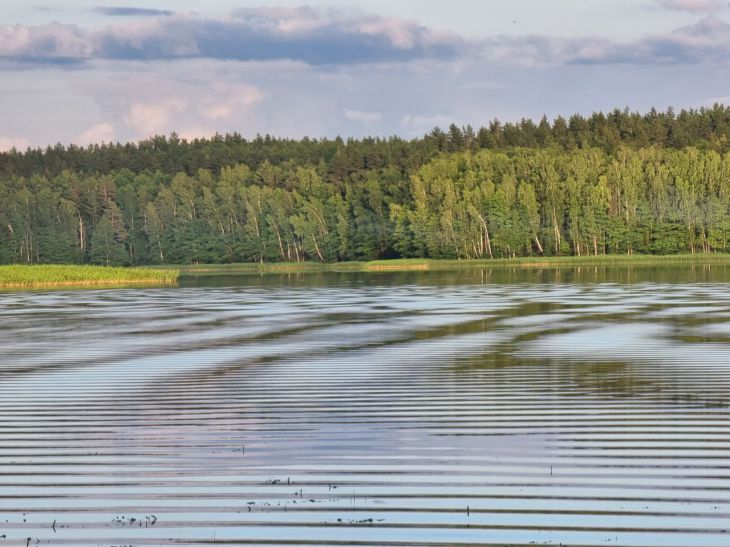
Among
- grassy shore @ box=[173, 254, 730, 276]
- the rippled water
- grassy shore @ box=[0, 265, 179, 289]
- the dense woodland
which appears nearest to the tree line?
the dense woodland

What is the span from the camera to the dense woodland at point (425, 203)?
136500 millimetres

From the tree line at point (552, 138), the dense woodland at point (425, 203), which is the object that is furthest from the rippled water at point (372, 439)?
the tree line at point (552, 138)

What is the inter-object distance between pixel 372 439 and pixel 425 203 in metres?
128

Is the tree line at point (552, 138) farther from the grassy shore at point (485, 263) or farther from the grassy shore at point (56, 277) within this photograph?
the grassy shore at point (56, 277)

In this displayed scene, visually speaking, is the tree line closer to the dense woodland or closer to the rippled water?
the dense woodland

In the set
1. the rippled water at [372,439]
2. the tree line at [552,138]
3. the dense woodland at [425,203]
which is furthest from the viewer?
the tree line at [552,138]

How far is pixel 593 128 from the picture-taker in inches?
7480

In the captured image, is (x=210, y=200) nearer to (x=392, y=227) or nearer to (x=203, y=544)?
(x=392, y=227)

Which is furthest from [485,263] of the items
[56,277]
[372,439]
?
[372,439]

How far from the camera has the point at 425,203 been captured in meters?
141

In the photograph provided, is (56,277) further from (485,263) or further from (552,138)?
(552,138)

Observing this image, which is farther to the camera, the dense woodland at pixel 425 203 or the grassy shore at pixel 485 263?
the dense woodland at pixel 425 203

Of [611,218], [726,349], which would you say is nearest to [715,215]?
[611,218]

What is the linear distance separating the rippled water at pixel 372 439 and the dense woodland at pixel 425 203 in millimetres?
107899
